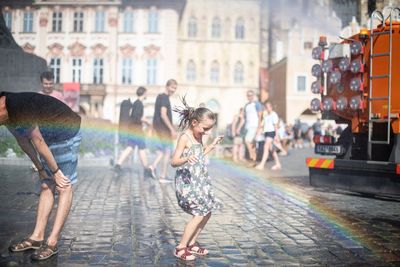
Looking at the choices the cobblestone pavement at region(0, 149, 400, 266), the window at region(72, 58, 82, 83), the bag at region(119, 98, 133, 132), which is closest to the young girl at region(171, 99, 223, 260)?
the cobblestone pavement at region(0, 149, 400, 266)

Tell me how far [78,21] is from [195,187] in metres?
47.7

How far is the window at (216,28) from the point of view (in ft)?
185

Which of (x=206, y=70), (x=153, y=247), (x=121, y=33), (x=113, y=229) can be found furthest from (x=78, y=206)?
(x=206, y=70)

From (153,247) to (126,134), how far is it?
750 centimetres

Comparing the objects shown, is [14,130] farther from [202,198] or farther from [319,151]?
[319,151]

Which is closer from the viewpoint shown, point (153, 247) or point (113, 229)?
point (153, 247)

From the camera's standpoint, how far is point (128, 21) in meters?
49.7

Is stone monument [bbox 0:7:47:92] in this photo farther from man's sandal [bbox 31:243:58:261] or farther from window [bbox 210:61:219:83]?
window [bbox 210:61:219:83]

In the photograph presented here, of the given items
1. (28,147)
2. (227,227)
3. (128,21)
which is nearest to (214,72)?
(128,21)

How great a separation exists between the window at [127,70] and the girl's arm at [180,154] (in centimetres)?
4548

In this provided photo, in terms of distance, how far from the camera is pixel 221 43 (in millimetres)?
56125

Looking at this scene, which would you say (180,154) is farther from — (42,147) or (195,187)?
(42,147)

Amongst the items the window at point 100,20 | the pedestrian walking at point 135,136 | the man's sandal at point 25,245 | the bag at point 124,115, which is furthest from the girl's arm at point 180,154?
the window at point 100,20

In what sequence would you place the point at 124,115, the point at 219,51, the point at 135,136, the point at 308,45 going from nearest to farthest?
the point at 135,136 < the point at 124,115 < the point at 308,45 < the point at 219,51
